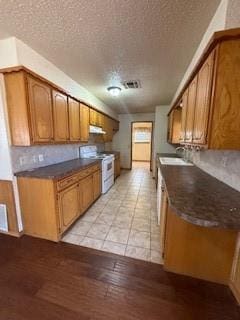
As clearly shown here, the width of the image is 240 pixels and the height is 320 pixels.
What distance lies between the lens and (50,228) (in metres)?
2.10

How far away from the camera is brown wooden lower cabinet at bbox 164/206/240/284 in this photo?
1452 mm

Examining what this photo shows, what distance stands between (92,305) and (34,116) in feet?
7.15

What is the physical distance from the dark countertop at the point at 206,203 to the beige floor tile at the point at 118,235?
43.4 inches

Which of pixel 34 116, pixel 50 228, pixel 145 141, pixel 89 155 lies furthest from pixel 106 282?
pixel 145 141

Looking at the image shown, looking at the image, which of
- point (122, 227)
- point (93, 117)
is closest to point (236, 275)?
point (122, 227)

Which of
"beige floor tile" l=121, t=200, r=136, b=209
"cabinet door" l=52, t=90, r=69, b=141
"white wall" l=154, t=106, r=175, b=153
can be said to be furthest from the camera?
"white wall" l=154, t=106, r=175, b=153

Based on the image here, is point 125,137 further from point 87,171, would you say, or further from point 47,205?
point 47,205

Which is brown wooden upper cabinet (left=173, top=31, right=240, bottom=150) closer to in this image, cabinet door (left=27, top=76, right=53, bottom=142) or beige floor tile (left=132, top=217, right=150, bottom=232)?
beige floor tile (left=132, top=217, right=150, bottom=232)

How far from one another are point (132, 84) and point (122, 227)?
2870mm

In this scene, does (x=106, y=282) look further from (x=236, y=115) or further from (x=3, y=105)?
(x=3, y=105)

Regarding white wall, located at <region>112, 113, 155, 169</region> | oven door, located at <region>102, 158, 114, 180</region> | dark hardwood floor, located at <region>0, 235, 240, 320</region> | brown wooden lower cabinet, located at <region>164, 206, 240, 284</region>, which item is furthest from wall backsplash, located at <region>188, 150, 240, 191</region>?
white wall, located at <region>112, 113, 155, 169</region>

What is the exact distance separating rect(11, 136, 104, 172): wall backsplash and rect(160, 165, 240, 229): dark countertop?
6.70 feet

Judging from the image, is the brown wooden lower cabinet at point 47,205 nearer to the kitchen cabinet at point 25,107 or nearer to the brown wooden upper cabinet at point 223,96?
the kitchen cabinet at point 25,107

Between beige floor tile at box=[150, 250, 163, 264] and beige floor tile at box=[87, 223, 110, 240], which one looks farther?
beige floor tile at box=[87, 223, 110, 240]
